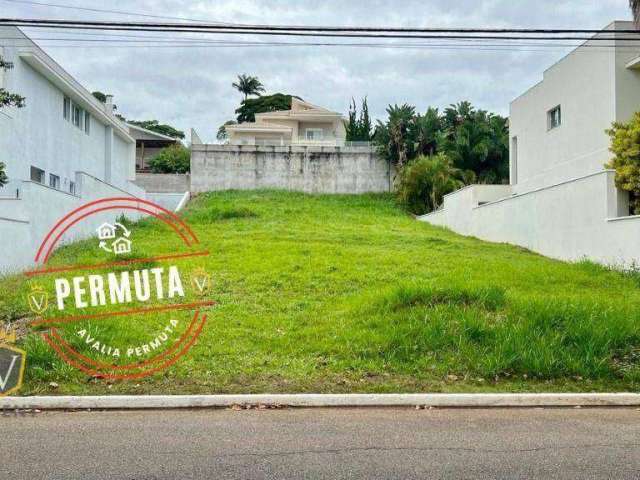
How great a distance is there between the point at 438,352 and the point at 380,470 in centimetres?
274

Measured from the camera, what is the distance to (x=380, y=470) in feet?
12.6

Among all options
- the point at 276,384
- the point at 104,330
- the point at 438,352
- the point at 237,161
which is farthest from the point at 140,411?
the point at 237,161

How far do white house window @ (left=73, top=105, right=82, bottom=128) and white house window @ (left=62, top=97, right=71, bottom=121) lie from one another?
559mm

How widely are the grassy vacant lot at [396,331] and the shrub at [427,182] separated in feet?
48.4

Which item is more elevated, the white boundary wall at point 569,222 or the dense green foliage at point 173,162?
the dense green foliage at point 173,162

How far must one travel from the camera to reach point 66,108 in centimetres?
1978

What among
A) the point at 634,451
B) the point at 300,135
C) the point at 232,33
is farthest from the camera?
the point at 300,135

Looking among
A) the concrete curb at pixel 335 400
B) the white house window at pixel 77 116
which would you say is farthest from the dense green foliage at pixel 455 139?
the concrete curb at pixel 335 400

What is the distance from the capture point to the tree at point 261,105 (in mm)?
54781

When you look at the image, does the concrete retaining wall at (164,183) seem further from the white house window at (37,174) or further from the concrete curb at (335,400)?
the concrete curb at (335,400)

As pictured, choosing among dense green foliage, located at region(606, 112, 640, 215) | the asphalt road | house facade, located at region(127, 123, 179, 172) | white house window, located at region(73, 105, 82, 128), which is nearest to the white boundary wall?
dense green foliage, located at region(606, 112, 640, 215)

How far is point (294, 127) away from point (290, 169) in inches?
595

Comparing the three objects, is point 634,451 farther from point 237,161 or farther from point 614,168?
point 237,161

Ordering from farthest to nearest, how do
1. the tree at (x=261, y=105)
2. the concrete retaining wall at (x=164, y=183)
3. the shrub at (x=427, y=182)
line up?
1. the tree at (x=261, y=105)
2. the concrete retaining wall at (x=164, y=183)
3. the shrub at (x=427, y=182)
